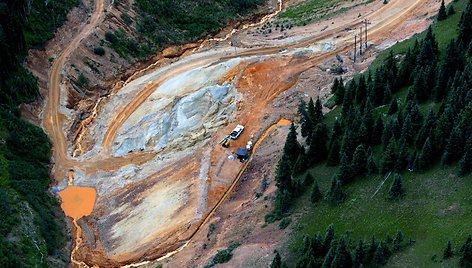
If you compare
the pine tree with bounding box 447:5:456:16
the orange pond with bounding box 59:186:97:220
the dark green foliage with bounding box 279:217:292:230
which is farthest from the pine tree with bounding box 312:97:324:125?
the orange pond with bounding box 59:186:97:220

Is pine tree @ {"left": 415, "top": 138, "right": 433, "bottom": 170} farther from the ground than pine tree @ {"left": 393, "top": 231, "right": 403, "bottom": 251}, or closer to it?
farther from the ground

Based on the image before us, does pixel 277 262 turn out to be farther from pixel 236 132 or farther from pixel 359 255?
pixel 236 132

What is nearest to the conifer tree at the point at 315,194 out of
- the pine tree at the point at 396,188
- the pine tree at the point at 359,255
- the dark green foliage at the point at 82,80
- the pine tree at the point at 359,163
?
the pine tree at the point at 359,163

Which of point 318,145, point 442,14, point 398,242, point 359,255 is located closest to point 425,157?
point 398,242

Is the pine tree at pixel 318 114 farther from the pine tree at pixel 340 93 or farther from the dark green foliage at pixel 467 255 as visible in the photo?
the dark green foliage at pixel 467 255

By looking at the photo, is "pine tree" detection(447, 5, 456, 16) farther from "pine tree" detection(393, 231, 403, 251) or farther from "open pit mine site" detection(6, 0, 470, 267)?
"pine tree" detection(393, 231, 403, 251)
